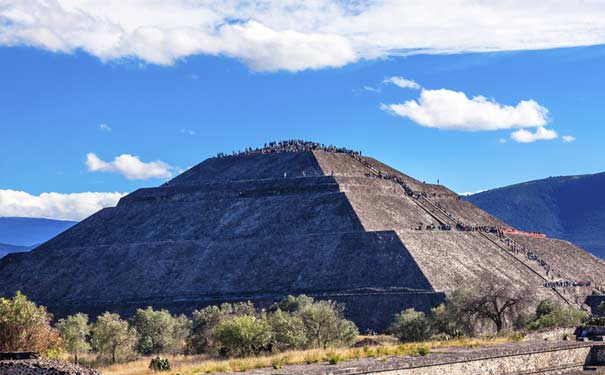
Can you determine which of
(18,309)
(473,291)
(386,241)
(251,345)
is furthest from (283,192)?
(18,309)

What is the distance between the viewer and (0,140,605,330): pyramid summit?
287 ft

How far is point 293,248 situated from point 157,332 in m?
30.0

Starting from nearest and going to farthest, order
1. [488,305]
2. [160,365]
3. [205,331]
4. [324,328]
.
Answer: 1. [160,365]
2. [324,328]
3. [205,331]
4. [488,305]

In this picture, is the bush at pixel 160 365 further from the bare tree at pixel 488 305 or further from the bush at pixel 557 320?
the bush at pixel 557 320

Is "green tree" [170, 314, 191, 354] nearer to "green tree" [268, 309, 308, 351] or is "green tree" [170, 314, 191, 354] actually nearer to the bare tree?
"green tree" [268, 309, 308, 351]

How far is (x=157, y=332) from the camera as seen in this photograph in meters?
66.2

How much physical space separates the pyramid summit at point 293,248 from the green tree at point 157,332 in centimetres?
1746

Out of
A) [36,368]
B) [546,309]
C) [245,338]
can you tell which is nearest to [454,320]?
[546,309]

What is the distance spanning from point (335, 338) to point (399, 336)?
6.76 meters

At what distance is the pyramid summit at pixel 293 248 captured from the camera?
87625mm

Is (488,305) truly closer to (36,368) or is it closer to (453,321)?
(453,321)

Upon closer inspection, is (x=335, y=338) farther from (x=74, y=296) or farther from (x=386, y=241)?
(x=74, y=296)

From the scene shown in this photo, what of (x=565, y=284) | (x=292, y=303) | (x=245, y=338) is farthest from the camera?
(x=565, y=284)

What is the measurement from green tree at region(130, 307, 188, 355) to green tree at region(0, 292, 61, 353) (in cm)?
1940
